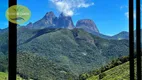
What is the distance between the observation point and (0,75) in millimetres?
151125

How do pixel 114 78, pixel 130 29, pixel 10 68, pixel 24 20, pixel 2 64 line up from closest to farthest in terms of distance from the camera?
pixel 10 68
pixel 24 20
pixel 130 29
pixel 114 78
pixel 2 64

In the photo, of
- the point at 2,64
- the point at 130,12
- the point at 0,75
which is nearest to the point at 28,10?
the point at 130,12

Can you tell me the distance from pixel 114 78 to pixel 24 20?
75.5m

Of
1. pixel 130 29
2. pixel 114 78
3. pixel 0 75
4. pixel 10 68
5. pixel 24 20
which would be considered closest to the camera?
pixel 10 68

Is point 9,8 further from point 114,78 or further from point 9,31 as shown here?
point 114,78

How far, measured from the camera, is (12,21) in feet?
16.1

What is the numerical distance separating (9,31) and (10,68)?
541mm

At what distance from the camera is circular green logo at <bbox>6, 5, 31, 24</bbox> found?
16.2 feet

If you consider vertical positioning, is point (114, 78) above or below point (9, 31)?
below

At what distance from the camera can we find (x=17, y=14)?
16.6 feet

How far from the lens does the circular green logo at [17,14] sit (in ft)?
16.2

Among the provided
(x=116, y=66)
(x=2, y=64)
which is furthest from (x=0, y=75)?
(x=116, y=66)

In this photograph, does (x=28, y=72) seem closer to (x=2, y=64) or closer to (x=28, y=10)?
(x=2, y=64)

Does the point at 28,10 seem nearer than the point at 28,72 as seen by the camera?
Yes
